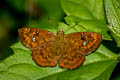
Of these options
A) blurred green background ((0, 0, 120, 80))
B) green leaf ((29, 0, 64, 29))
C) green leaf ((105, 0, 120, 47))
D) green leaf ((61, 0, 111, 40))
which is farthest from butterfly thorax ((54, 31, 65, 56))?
blurred green background ((0, 0, 120, 80))

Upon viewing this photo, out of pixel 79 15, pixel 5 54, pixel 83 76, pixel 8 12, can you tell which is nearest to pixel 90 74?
pixel 83 76

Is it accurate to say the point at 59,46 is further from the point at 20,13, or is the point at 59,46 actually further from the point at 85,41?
the point at 20,13

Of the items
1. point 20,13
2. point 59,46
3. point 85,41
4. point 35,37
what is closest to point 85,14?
point 85,41

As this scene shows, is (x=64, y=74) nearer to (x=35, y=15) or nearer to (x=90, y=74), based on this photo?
(x=90, y=74)

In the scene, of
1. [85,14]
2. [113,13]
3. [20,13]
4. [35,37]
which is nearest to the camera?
[113,13]

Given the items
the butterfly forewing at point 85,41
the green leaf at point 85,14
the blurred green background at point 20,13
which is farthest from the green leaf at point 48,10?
the butterfly forewing at point 85,41

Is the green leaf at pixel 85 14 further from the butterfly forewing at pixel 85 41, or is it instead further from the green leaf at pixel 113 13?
the green leaf at pixel 113 13

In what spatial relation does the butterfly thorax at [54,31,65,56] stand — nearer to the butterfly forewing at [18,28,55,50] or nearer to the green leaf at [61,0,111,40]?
the butterfly forewing at [18,28,55,50]
